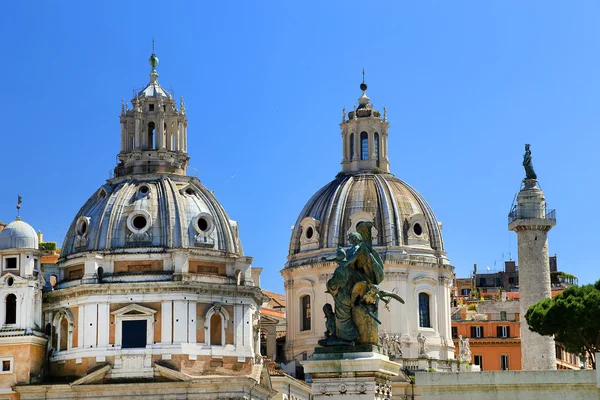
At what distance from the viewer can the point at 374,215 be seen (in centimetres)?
8881

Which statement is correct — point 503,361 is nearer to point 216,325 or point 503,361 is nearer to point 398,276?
point 398,276

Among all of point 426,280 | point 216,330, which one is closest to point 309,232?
point 426,280

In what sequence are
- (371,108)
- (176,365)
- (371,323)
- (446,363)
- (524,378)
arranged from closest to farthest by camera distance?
1. (371,323)
2. (524,378)
3. (176,365)
4. (446,363)
5. (371,108)

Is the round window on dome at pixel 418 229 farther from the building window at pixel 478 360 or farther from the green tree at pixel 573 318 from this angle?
the building window at pixel 478 360

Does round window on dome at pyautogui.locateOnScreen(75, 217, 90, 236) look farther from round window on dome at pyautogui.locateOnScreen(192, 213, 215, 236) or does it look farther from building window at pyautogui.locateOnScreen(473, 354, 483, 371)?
building window at pyautogui.locateOnScreen(473, 354, 483, 371)

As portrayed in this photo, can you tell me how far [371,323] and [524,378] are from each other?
110 feet

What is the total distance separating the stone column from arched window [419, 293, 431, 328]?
6.61 meters

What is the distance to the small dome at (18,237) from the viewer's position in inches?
2916

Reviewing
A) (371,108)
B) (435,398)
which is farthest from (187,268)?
(371,108)

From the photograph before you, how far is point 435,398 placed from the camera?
64438 mm

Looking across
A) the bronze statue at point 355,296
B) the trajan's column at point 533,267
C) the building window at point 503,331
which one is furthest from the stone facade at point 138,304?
the bronze statue at point 355,296

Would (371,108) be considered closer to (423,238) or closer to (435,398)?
(423,238)

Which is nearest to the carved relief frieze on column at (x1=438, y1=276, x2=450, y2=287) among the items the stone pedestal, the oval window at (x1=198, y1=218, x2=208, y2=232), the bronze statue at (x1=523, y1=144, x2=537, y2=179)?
the bronze statue at (x1=523, y1=144, x2=537, y2=179)

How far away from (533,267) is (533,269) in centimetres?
13
